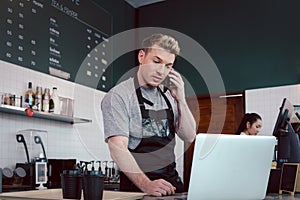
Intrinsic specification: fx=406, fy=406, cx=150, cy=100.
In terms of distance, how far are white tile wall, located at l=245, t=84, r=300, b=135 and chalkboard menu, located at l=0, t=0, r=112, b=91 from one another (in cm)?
163

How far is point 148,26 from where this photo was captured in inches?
207

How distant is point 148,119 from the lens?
158 centimetres

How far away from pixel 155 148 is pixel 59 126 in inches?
94.1

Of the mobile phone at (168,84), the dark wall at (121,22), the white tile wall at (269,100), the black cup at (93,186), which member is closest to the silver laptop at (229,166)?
the black cup at (93,186)

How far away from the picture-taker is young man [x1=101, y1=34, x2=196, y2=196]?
4.95ft

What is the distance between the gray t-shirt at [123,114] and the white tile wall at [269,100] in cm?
297

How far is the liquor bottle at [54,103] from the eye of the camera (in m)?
3.53

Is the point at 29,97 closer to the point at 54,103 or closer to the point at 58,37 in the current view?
the point at 54,103

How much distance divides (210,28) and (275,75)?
3.22 ft

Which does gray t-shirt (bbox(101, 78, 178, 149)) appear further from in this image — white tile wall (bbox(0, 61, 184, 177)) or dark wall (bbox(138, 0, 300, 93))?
dark wall (bbox(138, 0, 300, 93))

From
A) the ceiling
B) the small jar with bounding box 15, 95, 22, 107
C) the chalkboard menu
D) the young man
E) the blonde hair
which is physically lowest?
the young man

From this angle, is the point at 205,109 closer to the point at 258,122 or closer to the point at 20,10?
the point at 258,122

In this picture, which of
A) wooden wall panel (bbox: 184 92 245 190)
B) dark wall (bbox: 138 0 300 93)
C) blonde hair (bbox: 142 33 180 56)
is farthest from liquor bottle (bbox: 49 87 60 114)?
blonde hair (bbox: 142 33 180 56)

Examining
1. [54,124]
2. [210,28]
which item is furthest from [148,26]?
[54,124]
